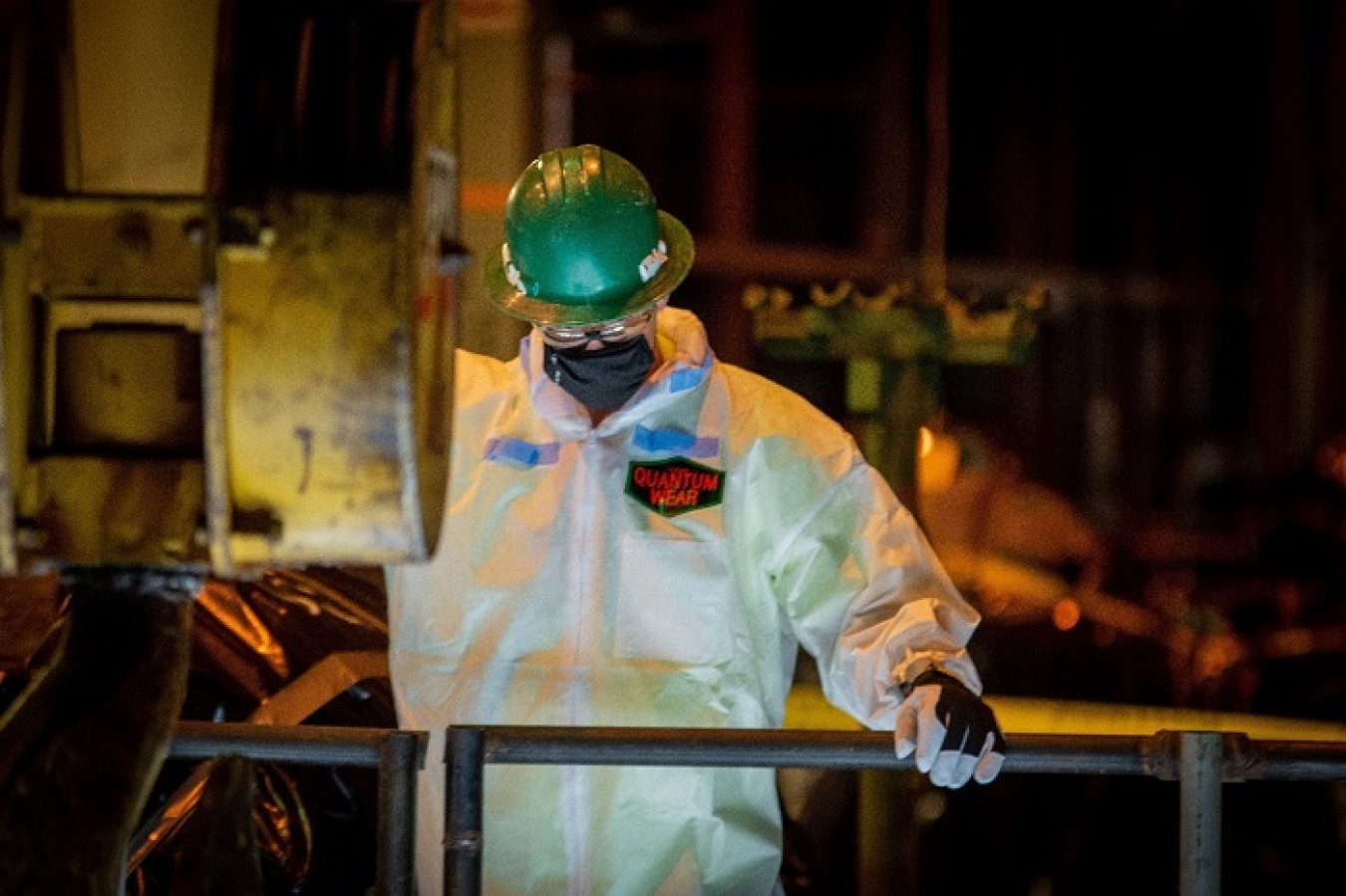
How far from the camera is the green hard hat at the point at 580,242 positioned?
3.02 m

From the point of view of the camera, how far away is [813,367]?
1041 cm

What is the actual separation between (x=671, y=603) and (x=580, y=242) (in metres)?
0.68

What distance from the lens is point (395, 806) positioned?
2.53 metres

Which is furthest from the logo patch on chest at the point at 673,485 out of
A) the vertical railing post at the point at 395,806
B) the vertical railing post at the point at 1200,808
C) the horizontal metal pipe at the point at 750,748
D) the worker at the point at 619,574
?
the vertical railing post at the point at 1200,808

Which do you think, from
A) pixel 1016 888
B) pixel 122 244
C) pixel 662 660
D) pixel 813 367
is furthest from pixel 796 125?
pixel 122 244

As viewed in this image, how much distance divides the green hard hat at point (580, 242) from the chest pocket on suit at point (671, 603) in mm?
443

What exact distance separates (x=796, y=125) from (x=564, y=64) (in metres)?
1.94

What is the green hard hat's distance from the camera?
3020mm

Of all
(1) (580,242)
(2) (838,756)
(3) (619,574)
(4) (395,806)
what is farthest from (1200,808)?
(1) (580,242)

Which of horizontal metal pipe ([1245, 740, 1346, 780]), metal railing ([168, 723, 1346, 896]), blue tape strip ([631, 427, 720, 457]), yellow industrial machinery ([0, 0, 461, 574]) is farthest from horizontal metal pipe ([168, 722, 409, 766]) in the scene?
horizontal metal pipe ([1245, 740, 1346, 780])

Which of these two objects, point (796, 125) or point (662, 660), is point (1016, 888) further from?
point (796, 125)

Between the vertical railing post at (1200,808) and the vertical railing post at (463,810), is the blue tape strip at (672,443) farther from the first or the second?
the vertical railing post at (1200,808)

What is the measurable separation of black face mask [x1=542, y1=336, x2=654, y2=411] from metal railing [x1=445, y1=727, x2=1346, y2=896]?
789 millimetres

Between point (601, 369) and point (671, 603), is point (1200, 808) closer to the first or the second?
point (671, 603)
